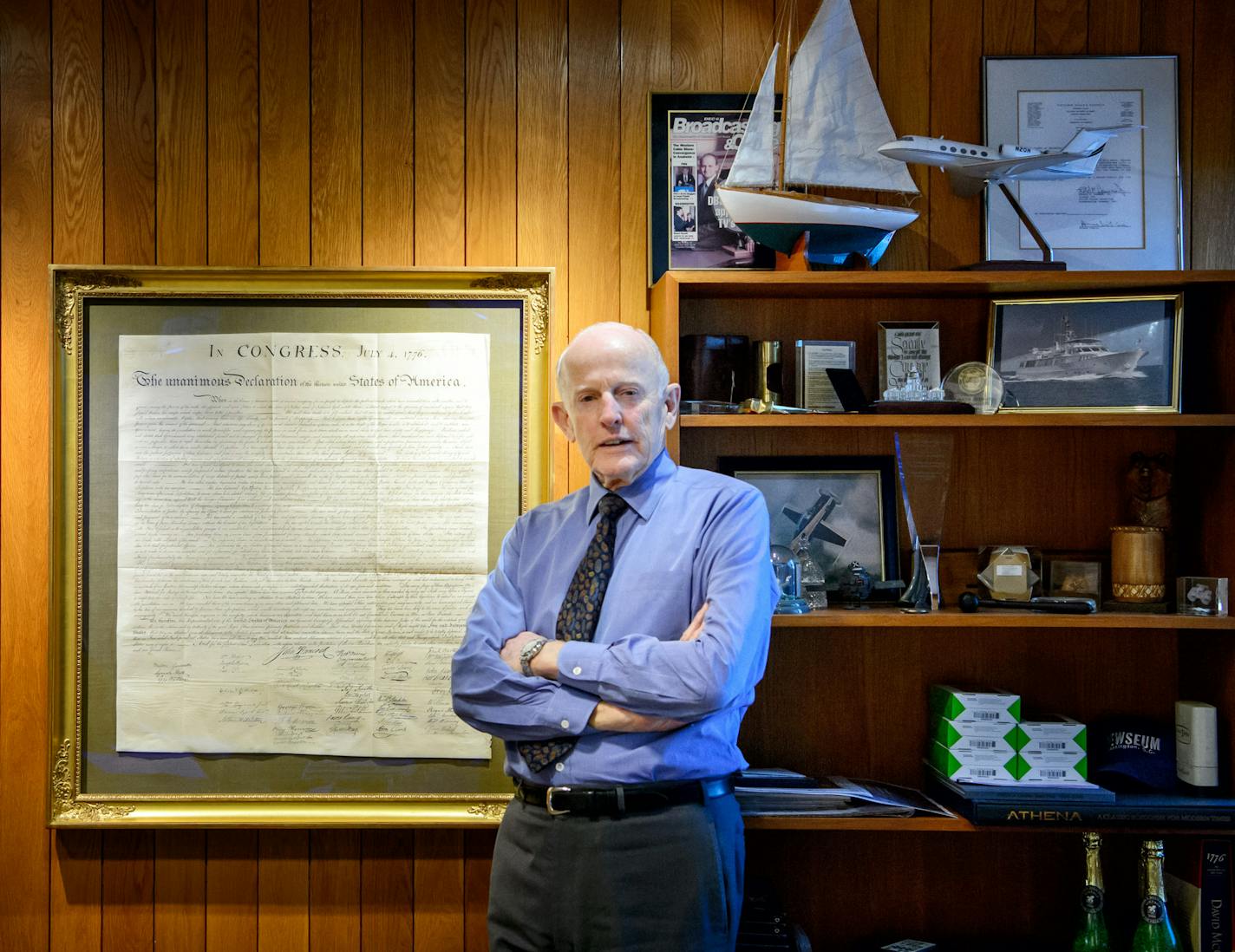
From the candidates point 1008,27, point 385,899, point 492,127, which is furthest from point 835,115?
point 385,899

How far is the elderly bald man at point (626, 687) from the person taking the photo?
5.77 ft

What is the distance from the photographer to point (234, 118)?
7.83 ft

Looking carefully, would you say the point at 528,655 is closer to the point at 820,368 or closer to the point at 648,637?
the point at 648,637

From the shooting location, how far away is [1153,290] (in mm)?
2197

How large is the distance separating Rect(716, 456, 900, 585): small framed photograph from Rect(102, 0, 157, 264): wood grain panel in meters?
1.48

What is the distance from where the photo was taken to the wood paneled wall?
2363 mm

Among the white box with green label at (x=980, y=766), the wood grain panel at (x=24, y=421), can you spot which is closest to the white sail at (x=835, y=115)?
the white box with green label at (x=980, y=766)

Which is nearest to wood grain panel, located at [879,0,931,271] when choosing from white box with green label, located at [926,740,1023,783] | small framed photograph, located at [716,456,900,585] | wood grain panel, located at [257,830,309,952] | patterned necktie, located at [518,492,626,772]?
small framed photograph, located at [716,456,900,585]

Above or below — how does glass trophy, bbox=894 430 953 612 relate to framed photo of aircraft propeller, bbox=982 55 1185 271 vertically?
below

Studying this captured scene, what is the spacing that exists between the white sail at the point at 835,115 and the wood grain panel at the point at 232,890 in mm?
1961

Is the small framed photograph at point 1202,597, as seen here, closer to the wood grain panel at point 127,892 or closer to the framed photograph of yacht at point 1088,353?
the framed photograph of yacht at point 1088,353

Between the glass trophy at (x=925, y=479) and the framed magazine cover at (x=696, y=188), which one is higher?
the framed magazine cover at (x=696, y=188)

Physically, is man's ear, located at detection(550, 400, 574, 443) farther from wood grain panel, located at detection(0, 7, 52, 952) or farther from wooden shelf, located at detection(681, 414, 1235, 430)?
wood grain panel, located at detection(0, 7, 52, 952)

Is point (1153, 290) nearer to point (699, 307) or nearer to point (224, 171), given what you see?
point (699, 307)
